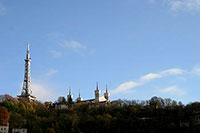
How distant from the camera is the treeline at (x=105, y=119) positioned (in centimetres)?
6525

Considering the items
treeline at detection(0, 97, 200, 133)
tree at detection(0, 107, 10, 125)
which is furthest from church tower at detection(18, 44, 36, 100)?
tree at detection(0, 107, 10, 125)

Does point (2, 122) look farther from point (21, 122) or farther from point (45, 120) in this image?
point (45, 120)

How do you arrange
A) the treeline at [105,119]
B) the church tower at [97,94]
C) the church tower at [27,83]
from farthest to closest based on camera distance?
the church tower at [97,94], the church tower at [27,83], the treeline at [105,119]

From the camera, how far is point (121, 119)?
7050 centimetres

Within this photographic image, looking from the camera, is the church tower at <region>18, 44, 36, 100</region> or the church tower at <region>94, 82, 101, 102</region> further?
the church tower at <region>94, 82, 101, 102</region>

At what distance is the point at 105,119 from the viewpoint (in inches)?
2724

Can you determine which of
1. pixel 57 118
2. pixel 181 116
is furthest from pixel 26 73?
pixel 181 116

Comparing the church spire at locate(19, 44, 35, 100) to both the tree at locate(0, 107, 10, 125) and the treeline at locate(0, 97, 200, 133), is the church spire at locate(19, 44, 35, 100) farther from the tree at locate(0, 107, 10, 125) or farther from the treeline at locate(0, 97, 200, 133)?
the tree at locate(0, 107, 10, 125)

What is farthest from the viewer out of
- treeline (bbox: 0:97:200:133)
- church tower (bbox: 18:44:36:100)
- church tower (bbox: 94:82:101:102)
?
church tower (bbox: 94:82:101:102)

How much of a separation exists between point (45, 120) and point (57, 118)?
3258 mm

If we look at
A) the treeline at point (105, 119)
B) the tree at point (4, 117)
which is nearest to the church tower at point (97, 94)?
the treeline at point (105, 119)

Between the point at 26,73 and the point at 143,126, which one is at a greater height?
the point at 26,73

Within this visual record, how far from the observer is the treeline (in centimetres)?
6525

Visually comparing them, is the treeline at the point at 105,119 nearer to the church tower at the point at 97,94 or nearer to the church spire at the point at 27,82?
the church spire at the point at 27,82
